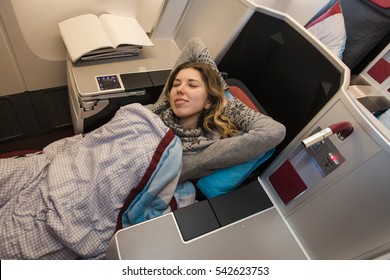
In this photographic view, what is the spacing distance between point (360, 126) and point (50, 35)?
1.47m

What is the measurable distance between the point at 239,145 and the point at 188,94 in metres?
0.34

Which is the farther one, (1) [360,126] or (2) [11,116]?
(2) [11,116]

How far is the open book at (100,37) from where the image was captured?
1.20m

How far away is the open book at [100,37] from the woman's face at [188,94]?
42 centimetres

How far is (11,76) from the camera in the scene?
1298mm

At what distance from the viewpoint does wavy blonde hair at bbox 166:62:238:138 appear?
1.04 meters

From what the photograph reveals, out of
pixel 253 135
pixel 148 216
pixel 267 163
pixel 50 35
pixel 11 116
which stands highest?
pixel 253 135

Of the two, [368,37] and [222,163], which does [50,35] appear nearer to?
[222,163]

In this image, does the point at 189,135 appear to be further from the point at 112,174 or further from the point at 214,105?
the point at 112,174

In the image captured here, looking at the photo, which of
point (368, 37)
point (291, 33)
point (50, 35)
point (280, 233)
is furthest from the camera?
point (50, 35)

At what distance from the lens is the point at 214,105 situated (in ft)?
3.61

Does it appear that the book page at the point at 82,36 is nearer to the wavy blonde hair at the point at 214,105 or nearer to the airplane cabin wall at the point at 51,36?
the airplane cabin wall at the point at 51,36

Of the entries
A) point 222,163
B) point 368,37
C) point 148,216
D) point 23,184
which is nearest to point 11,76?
point 23,184

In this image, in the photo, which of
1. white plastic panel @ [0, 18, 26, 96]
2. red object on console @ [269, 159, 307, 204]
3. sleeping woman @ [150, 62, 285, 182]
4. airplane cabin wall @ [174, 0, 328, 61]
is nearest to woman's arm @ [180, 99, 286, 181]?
sleeping woman @ [150, 62, 285, 182]
